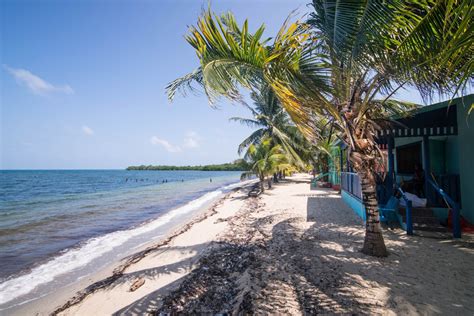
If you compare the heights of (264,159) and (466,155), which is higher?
(264,159)

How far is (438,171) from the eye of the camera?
7.68 meters

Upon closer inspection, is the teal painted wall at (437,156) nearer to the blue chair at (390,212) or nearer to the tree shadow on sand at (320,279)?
the blue chair at (390,212)

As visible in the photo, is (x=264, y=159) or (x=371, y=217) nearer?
(x=371, y=217)

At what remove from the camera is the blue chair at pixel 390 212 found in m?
6.45

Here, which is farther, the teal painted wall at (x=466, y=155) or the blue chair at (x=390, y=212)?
the blue chair at (x=390, y=212)

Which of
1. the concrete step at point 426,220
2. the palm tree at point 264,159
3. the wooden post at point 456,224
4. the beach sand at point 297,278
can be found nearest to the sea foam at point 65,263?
the beach sand at point 297,278

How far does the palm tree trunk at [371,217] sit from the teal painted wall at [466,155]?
366 centimetres

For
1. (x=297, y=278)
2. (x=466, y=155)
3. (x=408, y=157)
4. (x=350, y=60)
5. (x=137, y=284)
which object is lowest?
(x=137, y=284)

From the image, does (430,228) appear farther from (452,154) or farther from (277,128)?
(277,128)

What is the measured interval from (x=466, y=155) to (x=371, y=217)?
4.09 meters

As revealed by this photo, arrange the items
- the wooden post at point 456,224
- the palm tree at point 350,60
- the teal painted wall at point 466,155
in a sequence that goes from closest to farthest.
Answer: the palm tree at point 350,60 < the wooden post at point 456,224 < the teal painted wall at point 466,155

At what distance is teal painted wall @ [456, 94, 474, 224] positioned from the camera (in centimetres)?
579

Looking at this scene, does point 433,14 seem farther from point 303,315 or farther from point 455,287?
point 303,315

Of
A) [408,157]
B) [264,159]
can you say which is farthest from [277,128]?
[408,157]
